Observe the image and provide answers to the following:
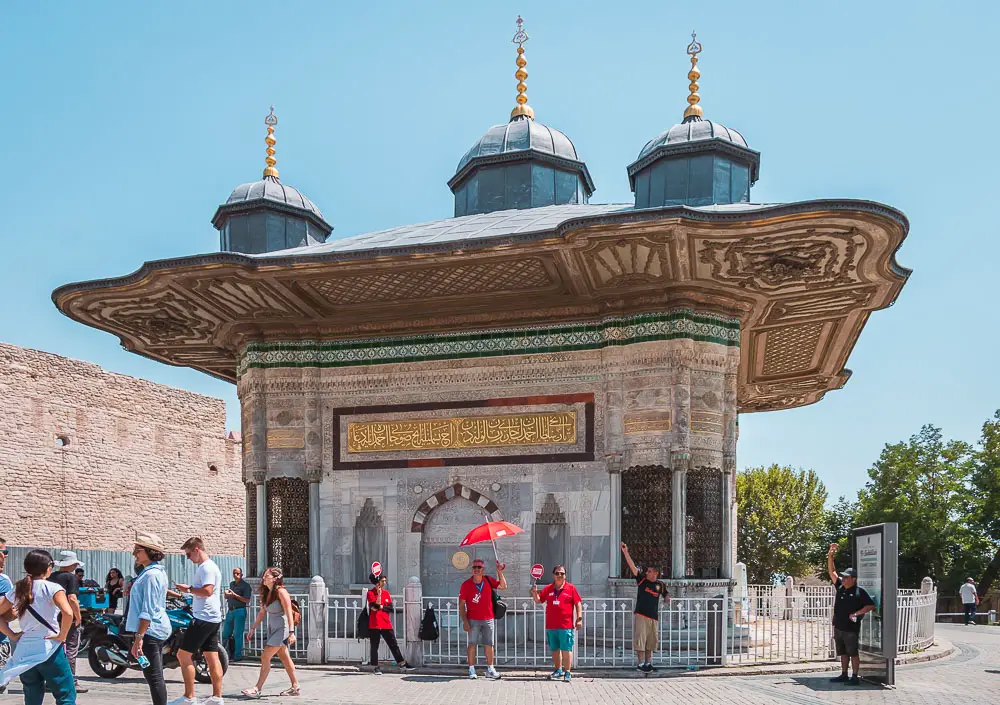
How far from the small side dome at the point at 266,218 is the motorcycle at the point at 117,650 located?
307 inches

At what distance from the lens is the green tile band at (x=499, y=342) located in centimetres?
1195

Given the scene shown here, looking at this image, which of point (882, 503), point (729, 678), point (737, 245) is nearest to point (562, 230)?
point (737, 245)

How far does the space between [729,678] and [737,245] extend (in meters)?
4.56

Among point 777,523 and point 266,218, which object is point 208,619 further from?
point 777,523

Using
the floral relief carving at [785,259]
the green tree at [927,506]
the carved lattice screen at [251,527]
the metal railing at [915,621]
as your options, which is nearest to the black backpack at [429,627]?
the carved lattice screen at [251,527]

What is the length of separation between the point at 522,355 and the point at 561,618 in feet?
13.7

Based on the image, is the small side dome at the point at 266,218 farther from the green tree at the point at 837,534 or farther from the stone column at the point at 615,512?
the green tree at the point at 837,534

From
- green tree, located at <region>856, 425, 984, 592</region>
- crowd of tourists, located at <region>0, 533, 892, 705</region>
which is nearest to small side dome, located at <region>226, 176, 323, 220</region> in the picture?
crowd of tourists, located at <region>0, 533, 892, 705</region>

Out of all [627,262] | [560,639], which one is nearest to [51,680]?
[560,639]

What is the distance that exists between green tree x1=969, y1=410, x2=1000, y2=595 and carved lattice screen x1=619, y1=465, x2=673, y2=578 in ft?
81.1

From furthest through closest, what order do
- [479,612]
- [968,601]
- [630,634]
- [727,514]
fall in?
[968,601]
[727,514]
[630,634]
[479,612]

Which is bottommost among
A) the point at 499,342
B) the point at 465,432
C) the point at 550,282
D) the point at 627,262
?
the point at 465,432

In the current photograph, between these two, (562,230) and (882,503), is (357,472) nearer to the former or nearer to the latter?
(562,230)

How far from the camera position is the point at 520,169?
1575 cm
